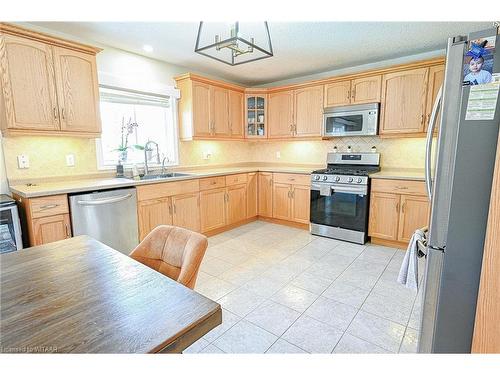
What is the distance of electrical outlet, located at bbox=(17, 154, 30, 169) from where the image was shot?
2.51m

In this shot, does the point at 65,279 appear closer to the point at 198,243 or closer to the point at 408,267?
the point at 198,243

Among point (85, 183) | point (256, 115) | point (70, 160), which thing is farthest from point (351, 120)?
point (70, 160)

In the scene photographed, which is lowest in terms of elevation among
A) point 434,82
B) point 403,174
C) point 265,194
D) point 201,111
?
point 265,194

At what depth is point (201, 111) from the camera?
149 inches

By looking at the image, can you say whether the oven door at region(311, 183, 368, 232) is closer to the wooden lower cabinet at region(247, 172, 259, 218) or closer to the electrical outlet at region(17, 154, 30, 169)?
the wooden lower cabinet at region(247, 172, 259, 218)

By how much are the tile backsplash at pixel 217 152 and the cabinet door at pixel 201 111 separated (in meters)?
0.32

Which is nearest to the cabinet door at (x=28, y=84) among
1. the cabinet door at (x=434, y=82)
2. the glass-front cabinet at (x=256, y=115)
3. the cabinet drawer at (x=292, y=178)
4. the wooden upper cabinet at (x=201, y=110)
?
the wooden upper cabinet at (x=201, y=110)

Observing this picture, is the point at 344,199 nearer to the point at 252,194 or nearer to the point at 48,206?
the point at 252,194

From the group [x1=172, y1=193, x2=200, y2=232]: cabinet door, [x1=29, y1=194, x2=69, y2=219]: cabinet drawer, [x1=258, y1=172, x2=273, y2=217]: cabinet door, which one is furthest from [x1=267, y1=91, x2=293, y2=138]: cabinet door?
[x1=29, y1=194, x2=69, y2=219]: cabinet drawer

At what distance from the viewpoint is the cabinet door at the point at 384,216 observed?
320 cm

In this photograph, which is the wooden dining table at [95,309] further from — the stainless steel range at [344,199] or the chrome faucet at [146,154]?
the stainless steel range at [344,199]

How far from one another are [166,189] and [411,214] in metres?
2.88

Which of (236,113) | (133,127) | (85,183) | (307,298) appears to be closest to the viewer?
(307,298)

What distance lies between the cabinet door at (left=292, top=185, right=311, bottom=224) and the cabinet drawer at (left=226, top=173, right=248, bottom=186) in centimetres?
78
